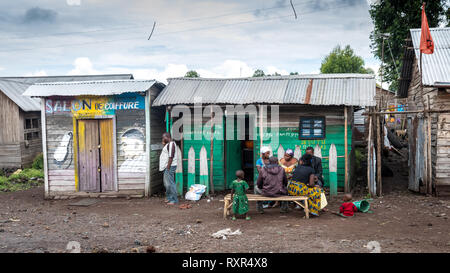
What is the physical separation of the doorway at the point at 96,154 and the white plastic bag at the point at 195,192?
2377 mm

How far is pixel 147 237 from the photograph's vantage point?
650cm

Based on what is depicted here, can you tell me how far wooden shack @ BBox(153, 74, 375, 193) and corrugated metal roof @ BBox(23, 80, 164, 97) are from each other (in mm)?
674

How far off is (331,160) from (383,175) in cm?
405

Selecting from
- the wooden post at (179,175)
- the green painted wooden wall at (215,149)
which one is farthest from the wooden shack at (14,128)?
the wooden post at (179,175)

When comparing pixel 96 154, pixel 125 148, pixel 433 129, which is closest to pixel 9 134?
pixel 96 154

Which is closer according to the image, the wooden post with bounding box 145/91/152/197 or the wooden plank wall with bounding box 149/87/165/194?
the wooden post with bounding box 145/91/152/197

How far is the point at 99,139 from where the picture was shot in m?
10.4

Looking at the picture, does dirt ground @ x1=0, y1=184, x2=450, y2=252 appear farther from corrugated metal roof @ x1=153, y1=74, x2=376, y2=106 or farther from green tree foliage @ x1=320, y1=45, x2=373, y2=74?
green tree foliage @ x1=320, y1=45, x2=373, y2=74

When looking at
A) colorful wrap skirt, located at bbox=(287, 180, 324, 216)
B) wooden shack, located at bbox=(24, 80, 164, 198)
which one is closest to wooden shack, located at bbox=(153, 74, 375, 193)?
wooden shack, located at bbox=(24, 80, 164, 198)

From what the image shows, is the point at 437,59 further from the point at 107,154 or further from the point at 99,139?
the point at 99,139

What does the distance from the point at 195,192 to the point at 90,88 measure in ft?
13.9

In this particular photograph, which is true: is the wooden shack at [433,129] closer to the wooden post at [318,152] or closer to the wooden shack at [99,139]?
the wooden post at [318,152]

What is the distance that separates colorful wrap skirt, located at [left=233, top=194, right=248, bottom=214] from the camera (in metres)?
7.42

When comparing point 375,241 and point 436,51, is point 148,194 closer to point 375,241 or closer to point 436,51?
point 375,241
